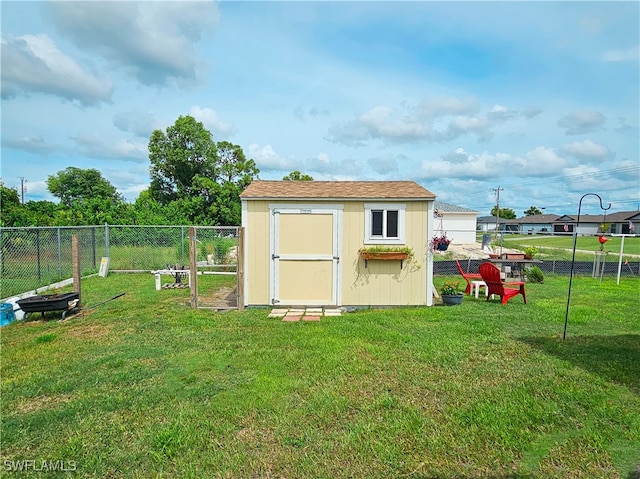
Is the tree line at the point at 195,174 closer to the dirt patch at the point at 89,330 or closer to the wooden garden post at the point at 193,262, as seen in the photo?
the wooden garden post at the point at 193,262

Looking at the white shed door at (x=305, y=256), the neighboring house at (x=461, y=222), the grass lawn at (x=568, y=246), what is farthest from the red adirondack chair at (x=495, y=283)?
the neighboring house at (x=461, y=222)

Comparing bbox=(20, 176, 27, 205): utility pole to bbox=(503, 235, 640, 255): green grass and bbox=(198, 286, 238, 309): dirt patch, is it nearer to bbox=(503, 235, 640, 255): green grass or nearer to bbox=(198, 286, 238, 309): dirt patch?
bbox=(198, 286, 238, 309): dirt patch

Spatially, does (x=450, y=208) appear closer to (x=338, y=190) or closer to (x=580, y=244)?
(x=580, y=244)

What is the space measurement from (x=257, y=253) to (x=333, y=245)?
5.02 feet

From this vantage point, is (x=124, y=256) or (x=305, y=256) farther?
(x=124, y=256)

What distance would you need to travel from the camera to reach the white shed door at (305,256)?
7.02 metres

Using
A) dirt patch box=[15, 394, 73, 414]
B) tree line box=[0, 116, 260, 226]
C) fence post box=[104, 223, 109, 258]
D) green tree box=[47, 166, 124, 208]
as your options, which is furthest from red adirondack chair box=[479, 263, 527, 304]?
green tree box=[47, 166, 124, 208]

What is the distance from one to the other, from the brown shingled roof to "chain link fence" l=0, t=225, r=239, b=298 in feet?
5.64

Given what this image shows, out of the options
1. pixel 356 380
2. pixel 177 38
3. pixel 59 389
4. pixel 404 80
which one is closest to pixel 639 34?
pixel 404 80

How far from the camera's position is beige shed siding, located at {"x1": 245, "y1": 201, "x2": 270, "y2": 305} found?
22.9 feet

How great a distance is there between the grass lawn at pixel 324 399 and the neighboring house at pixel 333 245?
4.38ft

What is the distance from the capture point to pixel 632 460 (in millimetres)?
2363

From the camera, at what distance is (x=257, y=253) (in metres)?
7.04

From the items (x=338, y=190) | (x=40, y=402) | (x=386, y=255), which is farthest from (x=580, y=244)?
(x=40, y=402)
